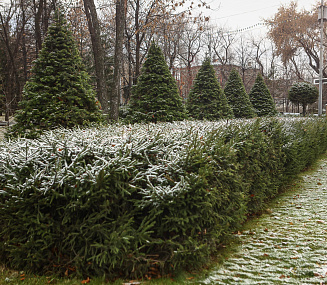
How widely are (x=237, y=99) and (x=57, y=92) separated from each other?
11973 mm

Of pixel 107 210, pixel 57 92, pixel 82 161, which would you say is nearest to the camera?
pixel 107 210

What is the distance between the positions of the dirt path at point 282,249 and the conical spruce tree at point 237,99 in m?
11.4

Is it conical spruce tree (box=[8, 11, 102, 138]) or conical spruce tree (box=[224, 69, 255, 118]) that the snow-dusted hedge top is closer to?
conical spruce tree (box=[8, 11, 102, 138])

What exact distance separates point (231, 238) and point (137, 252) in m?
1.51

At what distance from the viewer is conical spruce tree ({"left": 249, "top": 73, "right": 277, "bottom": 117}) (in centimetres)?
1891

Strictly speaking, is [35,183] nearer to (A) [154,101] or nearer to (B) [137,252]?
(B) [137,252]

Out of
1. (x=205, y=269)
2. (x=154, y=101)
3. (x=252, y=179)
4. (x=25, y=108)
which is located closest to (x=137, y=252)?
(x=205, y=269)

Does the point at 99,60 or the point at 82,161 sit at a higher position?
the point at 99,60

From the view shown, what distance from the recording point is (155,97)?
33.2 ft

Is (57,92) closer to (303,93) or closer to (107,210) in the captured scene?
(107,210)

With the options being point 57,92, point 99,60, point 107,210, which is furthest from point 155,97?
point 107,210

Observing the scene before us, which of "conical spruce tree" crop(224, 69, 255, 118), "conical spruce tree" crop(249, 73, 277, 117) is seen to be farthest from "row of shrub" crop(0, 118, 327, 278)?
"conical spruce tree" crop(249, 73, 277, 117)

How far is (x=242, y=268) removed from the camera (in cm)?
306

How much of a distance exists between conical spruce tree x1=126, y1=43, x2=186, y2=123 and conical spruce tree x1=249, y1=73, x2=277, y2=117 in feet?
33.2
